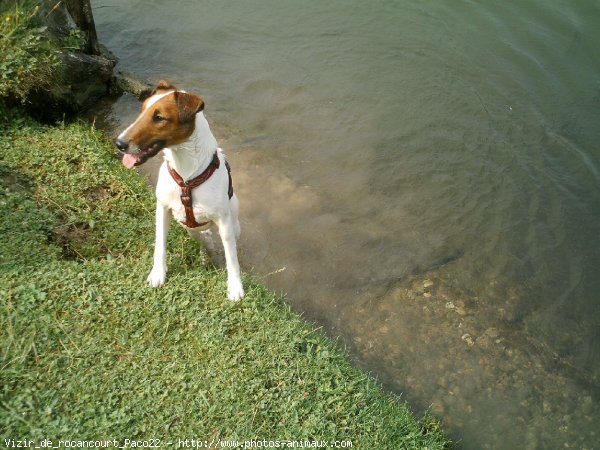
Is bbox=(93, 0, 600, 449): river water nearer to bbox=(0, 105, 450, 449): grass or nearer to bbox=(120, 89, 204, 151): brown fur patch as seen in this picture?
bbox=(0, 105, 450, 449): grass

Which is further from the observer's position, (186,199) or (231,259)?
(231,259)

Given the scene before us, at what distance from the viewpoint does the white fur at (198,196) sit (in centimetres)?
412

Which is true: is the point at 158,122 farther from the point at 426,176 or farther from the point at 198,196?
the point at 426,176

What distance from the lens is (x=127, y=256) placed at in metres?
5.06

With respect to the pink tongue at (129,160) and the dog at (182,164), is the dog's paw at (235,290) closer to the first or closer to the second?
the dog at (182,164)

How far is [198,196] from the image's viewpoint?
4289 mm

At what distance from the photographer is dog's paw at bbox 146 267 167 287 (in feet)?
15.3

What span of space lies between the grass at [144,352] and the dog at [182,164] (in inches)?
14.4

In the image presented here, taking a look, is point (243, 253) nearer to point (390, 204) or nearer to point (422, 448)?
point (390, 204)

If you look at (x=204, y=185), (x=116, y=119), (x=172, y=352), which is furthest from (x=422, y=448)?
(x=116, y=119)

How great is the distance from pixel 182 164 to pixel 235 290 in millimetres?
1336

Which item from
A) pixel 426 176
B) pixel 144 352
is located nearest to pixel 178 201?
pixel 144 352

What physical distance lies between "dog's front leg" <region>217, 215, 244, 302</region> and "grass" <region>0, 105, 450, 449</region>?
10 centimetres

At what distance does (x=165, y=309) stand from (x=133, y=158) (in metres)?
1.43
